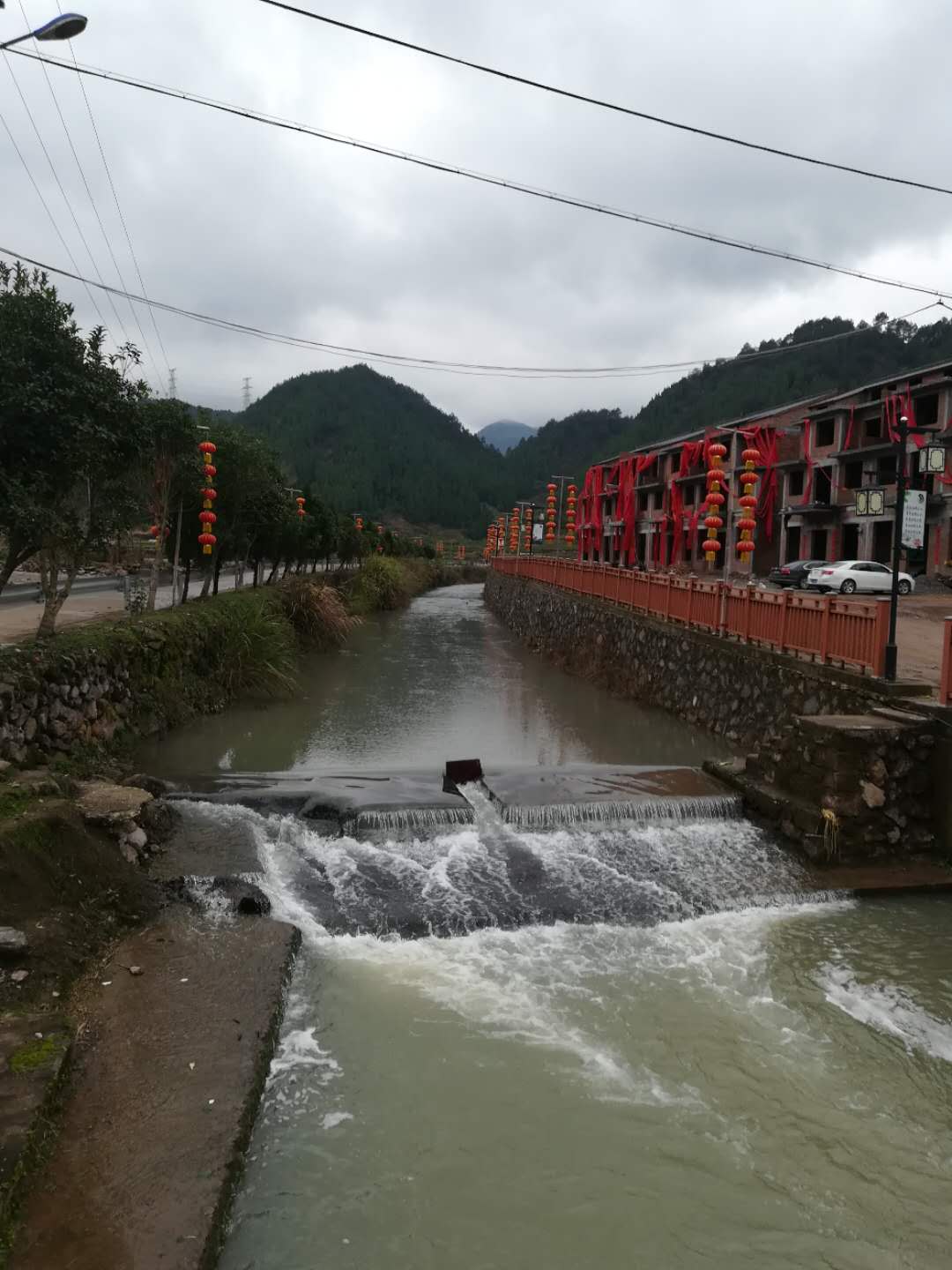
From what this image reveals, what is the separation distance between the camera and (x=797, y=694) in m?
11.3

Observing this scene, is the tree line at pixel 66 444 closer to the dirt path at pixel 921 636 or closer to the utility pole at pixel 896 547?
the utility pole at pixel 896 547

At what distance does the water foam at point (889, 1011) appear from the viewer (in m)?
5.51

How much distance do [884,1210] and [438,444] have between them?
153 meters

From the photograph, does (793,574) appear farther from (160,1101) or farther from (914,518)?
(160,1101)

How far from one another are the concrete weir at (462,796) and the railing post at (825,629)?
2438mm

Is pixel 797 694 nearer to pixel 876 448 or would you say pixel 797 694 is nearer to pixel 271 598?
pixel 271 598

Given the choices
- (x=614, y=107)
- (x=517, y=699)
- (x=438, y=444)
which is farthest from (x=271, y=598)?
(x=438, y=444)

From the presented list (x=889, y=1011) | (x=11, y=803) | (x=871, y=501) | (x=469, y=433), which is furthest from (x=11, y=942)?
(x=469, y=433)

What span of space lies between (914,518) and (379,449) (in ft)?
422

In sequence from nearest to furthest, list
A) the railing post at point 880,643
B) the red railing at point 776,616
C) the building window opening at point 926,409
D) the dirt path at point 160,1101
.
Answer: the dirt path at point 160,1101 → the railing post at point 880,643 → the red railing at point 776,616 → the building window opening at point 926,409

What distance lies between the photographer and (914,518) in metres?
11.3

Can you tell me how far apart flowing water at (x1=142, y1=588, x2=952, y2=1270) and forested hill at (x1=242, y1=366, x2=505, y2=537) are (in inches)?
3660

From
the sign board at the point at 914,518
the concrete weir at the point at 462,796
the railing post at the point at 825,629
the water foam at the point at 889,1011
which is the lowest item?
the water foam at the point at 889,1011

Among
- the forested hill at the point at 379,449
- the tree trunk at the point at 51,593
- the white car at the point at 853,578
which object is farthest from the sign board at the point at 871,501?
the forested hill at the point at 379,449
